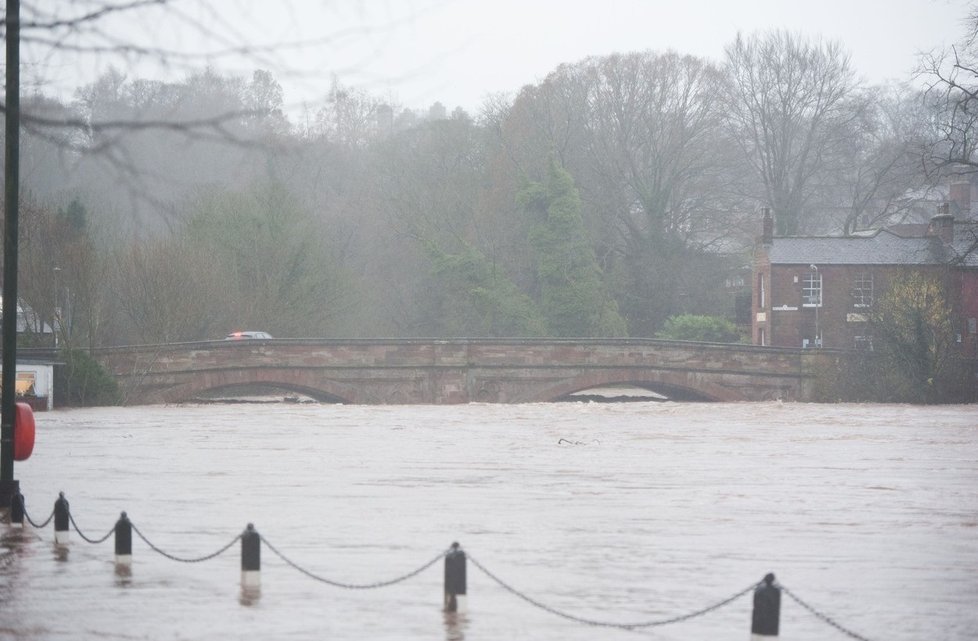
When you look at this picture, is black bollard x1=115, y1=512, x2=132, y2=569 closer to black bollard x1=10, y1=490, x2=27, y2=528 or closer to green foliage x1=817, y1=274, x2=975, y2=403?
black bollard x1=10, y1=490, x2=27, y2=528

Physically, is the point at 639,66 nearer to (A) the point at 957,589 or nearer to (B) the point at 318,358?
(B) the point at 318,358

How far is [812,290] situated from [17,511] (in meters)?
52.8

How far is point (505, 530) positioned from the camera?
16703 millimetres

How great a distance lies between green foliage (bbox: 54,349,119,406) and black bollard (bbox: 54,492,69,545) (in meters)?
33.6

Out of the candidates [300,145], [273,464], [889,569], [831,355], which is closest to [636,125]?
[831,355]

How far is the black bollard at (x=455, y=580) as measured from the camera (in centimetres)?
921

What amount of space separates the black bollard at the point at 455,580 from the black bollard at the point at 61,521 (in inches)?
176

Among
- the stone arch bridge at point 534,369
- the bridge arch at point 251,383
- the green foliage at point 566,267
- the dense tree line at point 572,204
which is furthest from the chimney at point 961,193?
the bridge arch at point 251,383

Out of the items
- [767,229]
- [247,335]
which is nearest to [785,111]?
[767,229]

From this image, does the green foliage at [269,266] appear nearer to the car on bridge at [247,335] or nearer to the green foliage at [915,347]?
the car on bridge at [247,335]

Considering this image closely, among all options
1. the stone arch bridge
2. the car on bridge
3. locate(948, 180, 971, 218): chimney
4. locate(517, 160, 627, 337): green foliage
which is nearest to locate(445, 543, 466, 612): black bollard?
the stone arch bridge

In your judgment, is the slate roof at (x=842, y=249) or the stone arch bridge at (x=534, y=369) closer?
the stone arch bridge at (x=534, y=369)

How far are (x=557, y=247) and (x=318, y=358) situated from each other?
52.6 ft

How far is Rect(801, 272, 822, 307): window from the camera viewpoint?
208 ft
